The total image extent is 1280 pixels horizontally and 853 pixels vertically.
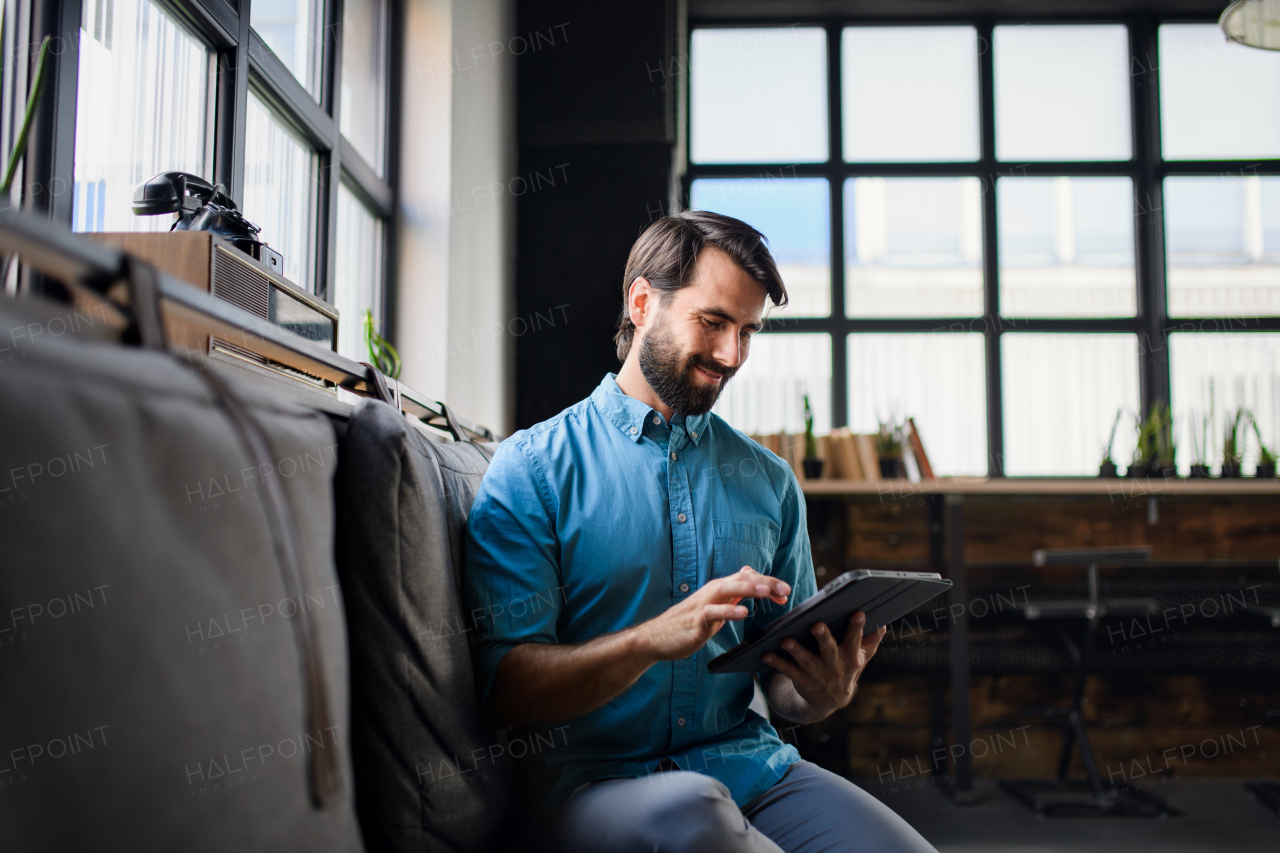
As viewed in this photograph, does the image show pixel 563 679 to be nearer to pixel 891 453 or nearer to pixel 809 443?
pixel 809 443

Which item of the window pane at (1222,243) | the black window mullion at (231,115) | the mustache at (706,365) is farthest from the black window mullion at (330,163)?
the window pane at (1222,243)

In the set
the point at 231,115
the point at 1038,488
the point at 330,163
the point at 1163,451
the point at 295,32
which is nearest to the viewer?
the point at 231,115

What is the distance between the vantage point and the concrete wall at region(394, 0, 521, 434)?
323 cm

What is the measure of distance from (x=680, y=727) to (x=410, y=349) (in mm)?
2449

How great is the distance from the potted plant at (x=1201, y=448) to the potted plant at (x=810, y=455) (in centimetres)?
157

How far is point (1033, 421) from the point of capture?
464 centimetres

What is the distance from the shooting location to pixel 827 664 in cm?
112

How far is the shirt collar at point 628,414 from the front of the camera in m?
1.27

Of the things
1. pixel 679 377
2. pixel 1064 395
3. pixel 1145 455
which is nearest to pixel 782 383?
pixel 1064 395

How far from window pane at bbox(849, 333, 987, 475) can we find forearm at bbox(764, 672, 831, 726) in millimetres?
3450

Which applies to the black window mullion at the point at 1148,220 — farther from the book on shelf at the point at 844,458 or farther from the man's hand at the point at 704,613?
the man's hand at the point at 704,613

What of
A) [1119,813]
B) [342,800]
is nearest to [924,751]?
[1119,813]

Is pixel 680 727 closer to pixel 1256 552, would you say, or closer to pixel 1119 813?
pixel 1119 813

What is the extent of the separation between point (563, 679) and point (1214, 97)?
534 cm
